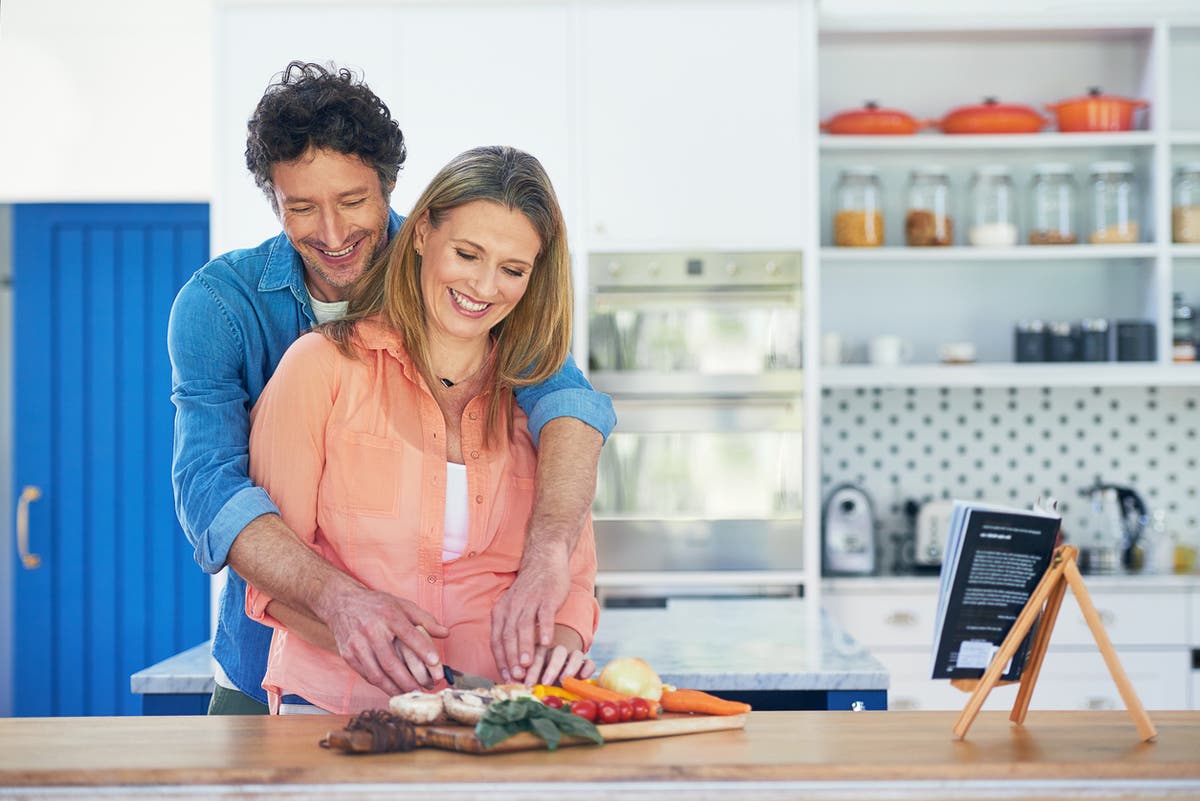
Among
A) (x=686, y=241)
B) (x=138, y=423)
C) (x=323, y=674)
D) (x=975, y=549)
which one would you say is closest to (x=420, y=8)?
(x=686, y=241)

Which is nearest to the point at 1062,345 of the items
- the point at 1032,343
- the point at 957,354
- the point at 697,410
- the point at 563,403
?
the point at 1032,343

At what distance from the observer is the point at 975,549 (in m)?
1.50

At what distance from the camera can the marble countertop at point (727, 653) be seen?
225cm

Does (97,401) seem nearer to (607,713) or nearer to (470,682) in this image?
(470,682)

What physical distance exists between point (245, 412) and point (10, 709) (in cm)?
375

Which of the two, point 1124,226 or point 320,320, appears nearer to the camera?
point 320,320

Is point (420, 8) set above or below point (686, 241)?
above

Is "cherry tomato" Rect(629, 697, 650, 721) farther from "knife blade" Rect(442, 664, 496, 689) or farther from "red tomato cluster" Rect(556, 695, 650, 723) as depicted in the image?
"knife blade" Rect(442, 664, 496, 689)

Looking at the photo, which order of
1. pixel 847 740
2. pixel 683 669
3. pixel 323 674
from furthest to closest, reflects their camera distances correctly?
pixel 683 669 < pixel 323 674 < pixel 847 740

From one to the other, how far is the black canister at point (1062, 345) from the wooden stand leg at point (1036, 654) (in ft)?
9.27

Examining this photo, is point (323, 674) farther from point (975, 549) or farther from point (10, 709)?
point (10, 709)

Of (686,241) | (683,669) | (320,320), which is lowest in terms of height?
(683,669)

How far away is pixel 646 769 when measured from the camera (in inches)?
50.7

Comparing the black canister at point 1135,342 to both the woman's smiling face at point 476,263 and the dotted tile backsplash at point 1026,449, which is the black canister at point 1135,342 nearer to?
the dotted tile backsplash at point 1026,449
